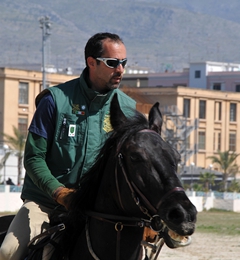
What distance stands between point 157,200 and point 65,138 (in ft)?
4.03

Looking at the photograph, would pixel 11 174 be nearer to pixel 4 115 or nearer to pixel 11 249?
pixel 4 115

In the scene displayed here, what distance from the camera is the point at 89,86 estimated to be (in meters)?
6.24

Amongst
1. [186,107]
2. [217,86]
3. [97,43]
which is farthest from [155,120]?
[217,86]

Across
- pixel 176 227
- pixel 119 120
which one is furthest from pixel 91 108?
pixel 176 227

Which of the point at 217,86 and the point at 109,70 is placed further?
the point at 217,86

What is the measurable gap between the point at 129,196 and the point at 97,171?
0.44 meters

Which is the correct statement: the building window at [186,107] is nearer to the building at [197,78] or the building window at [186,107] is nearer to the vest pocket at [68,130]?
the building at [197,78]

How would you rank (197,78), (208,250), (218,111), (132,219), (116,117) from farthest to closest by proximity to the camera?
1. (197,78)
2. (218,111)
3. (208,250)
4. (116,117)
5. (132,219)

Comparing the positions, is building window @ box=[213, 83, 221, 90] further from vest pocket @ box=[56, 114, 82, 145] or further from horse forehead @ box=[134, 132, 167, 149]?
horse forehead @ box=[134, 132, 167, 149]

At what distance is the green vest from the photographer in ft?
19.9

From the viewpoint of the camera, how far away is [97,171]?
5.70m

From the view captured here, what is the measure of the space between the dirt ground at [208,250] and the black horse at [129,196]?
39.4ft

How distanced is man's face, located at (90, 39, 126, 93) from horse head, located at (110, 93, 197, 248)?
0.56m

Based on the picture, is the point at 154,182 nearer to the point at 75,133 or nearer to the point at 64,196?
the point at 64,196
